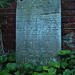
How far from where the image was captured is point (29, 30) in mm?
3129

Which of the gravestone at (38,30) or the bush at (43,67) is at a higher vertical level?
the gravestone at (38,30)

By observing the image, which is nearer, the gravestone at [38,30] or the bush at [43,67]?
the bush at [43,67]

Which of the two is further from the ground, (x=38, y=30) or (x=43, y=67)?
(x=38, y=30)

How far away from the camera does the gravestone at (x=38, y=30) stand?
3.05 m

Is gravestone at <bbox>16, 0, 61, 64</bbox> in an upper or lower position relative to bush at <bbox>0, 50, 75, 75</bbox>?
upper

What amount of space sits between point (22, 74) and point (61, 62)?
2.29ft

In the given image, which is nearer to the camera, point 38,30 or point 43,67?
point 43,67

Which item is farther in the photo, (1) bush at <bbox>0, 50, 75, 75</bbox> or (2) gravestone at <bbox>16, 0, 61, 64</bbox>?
(2) gravestone at <bbox>16, 0, 61, 64</bbox>

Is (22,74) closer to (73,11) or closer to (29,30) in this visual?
(29,30)

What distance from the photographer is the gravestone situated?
3047 millimetres

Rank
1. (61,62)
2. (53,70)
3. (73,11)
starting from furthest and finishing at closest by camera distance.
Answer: (73,11) → (61,62) → (53,70)

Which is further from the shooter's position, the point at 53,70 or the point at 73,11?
the point at 73,11

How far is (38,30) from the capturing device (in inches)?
122

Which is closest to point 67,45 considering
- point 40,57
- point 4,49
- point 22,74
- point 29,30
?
point 40,57
